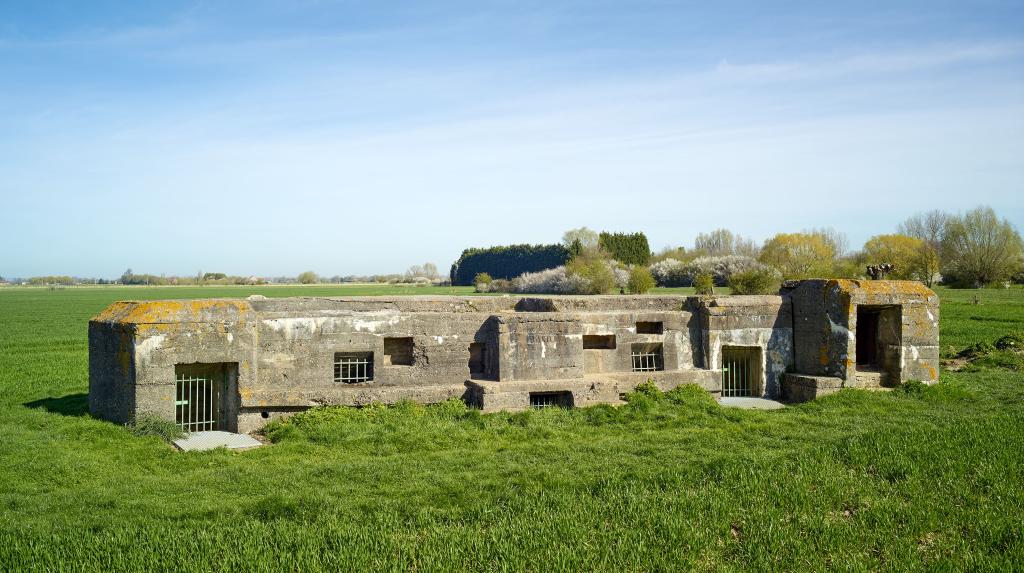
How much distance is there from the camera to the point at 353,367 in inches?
565

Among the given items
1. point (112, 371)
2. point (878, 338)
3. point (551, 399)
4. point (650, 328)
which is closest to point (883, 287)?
point (878, 338)

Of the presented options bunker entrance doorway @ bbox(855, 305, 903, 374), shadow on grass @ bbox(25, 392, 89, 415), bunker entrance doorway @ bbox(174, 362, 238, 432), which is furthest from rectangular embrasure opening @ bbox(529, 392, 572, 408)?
shadow on grass @ bbox(25, 392, 89, 415)

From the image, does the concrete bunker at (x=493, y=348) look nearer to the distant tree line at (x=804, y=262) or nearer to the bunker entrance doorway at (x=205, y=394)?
the bunker entrance doorway at (x=205, y=394)

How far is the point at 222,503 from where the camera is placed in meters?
8.70

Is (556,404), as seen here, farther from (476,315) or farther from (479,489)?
(479,489)

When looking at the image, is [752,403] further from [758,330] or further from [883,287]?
[883,287]

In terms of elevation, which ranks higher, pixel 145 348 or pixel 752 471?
pixel 145 348

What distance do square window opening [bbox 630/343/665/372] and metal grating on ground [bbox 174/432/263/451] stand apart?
7.77 metres

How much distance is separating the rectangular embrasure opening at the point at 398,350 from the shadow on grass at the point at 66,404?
554 centimetres

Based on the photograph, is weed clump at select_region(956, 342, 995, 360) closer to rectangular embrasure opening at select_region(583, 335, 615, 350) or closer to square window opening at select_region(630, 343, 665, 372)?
square window opening at select_region(630, 343, 665, 372)

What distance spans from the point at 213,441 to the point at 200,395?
1.73 meters

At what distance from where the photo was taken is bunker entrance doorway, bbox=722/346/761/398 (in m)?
16.8

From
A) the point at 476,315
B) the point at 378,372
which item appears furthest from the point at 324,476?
the point at 476,315

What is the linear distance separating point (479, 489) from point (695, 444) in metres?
4.07
